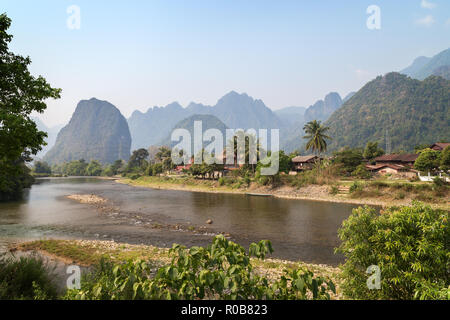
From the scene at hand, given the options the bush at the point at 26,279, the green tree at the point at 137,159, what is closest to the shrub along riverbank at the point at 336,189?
the bush at the point at 26,279

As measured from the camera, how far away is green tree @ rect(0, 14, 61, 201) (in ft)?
27.2

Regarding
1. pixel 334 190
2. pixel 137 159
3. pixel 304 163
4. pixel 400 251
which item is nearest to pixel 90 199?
pixel 334 190

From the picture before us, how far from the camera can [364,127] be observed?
169875mm

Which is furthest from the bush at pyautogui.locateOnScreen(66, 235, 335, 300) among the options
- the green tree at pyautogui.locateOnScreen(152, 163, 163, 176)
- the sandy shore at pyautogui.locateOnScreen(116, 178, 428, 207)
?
the green tree at pyautogui.locateOnScreen(152, 163, 163, 176)

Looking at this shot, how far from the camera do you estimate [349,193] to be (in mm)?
43844

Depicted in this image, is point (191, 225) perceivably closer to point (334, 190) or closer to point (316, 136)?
point (334, 190)

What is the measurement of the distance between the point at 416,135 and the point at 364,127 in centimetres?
3588

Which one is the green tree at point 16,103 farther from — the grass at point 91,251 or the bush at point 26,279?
the grass at point 91,251

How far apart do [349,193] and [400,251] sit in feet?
135

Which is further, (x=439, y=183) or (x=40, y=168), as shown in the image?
(x=40, y=168)

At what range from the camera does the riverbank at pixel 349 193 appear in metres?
36.8

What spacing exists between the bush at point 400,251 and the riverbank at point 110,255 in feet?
15.6

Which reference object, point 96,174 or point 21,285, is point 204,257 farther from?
point 96,174

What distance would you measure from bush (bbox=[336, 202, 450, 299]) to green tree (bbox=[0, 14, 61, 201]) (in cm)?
1214
